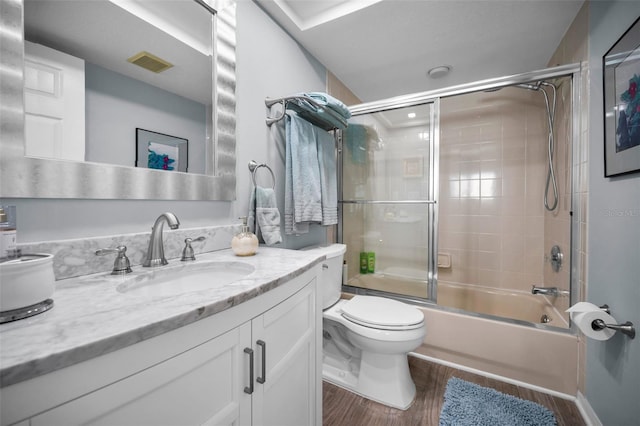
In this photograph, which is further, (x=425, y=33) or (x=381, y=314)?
(x=425, y=33)

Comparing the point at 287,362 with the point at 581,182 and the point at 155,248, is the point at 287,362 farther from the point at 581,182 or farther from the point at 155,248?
the point at 581,182

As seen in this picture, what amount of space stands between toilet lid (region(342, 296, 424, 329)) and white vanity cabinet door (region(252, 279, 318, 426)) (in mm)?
500

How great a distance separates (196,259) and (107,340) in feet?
2.25

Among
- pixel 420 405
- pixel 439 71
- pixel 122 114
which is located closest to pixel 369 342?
pixel 420 405

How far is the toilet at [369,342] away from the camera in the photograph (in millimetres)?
1403

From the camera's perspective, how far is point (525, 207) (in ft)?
7.68

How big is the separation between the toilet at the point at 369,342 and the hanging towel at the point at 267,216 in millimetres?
301

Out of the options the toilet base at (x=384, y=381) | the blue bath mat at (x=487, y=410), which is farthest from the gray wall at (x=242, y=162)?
the blue bath mat at (x=487, y=410)

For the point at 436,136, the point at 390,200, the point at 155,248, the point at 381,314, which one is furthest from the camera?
the point at 390,200

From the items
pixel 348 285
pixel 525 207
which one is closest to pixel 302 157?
pixel 348 285

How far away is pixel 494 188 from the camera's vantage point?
8.09 ft

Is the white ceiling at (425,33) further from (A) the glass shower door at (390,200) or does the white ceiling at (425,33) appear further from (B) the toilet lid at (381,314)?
(B) the toilet lid at (381,314)

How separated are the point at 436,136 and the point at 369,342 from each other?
1.46 m

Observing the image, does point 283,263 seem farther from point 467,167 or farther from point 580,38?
point 467,167
